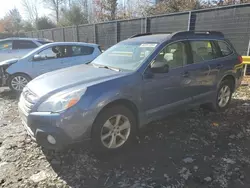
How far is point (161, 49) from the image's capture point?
141 inches

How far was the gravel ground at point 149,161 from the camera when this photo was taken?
261 cm

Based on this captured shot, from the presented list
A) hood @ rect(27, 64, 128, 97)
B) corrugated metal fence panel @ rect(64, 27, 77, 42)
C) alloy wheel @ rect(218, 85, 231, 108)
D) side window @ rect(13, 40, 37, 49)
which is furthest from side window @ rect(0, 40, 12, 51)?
alloy wheel @ rect(218, 85, 231, 108)

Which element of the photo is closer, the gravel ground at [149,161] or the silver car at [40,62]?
the gravel ground at [149,161]

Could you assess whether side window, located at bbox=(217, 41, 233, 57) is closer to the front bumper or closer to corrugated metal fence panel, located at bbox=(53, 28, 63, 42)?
the front bumper

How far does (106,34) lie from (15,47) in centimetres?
618

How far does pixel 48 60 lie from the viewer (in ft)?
22.6

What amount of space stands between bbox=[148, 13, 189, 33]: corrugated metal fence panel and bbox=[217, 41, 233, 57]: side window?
4661 millimetres

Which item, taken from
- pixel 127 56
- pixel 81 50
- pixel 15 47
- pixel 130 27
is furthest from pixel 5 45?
pixel 127 56

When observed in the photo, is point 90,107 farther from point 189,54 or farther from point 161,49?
point 189,54

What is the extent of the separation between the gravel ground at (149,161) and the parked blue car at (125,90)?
34 centimetres

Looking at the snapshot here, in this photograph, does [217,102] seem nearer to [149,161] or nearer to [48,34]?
[149,161]

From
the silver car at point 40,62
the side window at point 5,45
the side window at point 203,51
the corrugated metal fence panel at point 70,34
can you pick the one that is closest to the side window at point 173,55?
the side window at point 203,51

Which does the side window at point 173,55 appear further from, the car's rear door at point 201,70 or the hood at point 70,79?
the hood at point 70,79

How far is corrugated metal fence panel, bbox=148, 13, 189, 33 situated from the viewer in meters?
9.30
